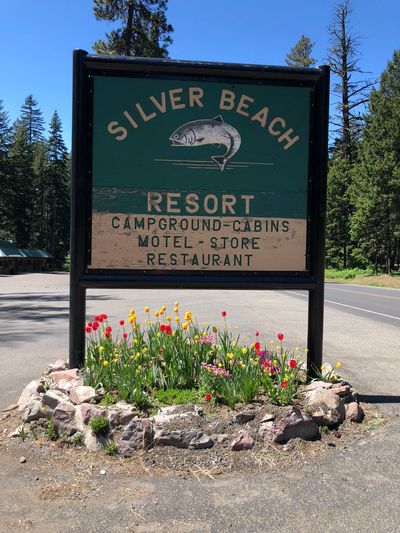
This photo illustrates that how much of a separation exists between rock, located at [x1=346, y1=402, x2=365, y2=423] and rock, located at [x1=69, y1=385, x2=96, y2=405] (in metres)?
2.19

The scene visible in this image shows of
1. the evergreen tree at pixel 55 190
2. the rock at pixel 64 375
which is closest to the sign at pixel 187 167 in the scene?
the rock at pixel 64 375

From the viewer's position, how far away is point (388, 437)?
12.8 ft

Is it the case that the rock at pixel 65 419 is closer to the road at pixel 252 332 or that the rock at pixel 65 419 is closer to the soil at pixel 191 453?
the soil at pixel 191 453

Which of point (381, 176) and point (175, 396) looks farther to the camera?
point (381, 176)

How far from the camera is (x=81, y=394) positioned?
3.91 m

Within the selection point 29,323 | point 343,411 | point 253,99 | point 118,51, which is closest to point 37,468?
point 343,411

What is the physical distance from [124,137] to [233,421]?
9.75ft

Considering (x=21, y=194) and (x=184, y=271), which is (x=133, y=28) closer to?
(x=184, y=271)

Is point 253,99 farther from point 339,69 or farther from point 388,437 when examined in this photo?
point 339,69

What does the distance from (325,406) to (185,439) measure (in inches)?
49.6

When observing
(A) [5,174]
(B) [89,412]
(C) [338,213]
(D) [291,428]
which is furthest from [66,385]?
(A) [5,174]

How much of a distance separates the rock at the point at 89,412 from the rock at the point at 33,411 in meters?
0.44

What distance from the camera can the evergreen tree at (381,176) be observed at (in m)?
43.0

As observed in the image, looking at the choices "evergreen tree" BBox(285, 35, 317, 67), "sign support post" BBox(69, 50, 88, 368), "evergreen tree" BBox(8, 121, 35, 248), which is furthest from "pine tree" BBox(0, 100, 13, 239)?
"sign support post" BBox(69, 50, 88, 368)
